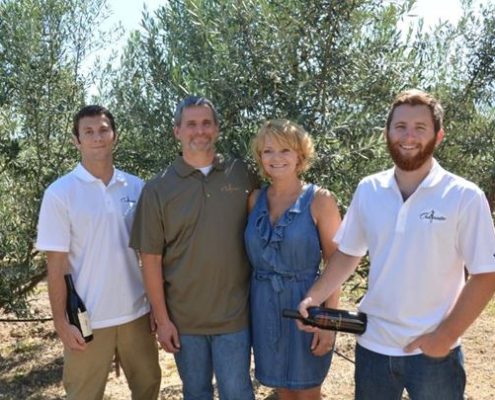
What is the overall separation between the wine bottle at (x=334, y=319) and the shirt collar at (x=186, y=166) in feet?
3.78

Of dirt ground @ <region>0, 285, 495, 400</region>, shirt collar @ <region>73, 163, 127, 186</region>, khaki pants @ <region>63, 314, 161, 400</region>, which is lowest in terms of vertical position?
dirt ground @ <region>0, 285, 495, 400</region>

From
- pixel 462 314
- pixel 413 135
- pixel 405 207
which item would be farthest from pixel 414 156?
pixel 462 314

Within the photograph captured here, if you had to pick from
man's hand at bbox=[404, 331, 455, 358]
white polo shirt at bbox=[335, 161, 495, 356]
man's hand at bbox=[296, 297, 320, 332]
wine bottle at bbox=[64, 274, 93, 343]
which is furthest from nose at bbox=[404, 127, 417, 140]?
wine bottle at bbox=[64, 274, 93, 343]

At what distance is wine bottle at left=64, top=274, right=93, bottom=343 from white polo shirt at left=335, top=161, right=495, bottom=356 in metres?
1.93

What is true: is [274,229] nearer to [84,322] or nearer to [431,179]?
[431,179]

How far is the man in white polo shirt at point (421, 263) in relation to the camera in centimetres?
315

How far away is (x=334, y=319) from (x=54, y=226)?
2001mm

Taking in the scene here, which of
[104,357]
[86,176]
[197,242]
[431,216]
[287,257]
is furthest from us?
[104,357]

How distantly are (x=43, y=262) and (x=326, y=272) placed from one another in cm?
443

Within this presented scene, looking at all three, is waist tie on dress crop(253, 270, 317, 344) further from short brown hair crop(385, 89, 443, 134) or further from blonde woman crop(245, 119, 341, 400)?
short brown hair crop(385, 89, 443, 134)

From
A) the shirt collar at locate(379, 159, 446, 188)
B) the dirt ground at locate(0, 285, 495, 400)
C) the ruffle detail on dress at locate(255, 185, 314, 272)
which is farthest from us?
the dirt ground at locate(0, 285, 495, 400)

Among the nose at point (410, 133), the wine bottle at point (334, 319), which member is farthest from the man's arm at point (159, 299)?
the nose at point (410, 133)

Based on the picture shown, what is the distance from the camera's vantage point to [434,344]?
320 centimetres

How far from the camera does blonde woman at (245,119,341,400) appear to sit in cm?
402
